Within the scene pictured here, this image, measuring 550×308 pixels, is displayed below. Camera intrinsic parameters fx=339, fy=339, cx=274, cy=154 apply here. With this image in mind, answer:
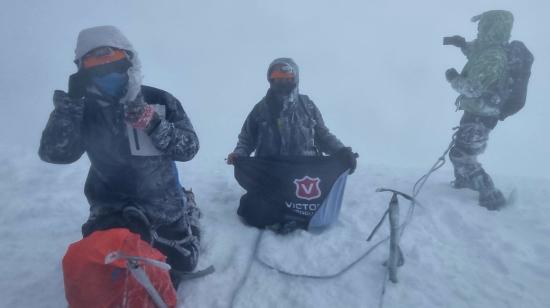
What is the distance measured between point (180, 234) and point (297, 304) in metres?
1.32

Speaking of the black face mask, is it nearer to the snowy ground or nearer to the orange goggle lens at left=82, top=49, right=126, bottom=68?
the snowy ground

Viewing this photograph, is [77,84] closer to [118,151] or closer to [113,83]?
[113,83]

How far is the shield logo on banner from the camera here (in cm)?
409

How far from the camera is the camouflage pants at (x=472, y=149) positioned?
478cm

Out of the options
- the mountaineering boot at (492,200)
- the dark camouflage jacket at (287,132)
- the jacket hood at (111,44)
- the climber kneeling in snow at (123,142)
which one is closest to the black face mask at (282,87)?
the dark camouflage jacket at (287,132)

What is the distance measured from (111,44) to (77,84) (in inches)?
16.3

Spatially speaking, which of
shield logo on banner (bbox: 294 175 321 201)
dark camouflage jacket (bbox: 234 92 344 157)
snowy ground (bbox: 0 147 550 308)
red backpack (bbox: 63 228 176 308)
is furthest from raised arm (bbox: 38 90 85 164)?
shield logo on banner (bbox: 294 175 321 201)

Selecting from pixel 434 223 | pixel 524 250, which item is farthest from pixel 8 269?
pixel 524 250

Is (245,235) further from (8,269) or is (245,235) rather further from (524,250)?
(524,250)

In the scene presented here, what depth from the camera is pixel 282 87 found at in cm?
434

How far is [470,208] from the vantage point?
4508 millimetres

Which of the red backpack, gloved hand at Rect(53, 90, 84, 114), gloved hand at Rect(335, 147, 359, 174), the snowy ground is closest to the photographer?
the red backpack

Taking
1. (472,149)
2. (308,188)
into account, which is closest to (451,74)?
(472,149)

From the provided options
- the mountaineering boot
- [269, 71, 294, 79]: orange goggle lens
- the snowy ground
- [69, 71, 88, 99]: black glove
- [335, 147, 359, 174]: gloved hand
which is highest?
[269, 71, 294, 79]: orange goggle lens
